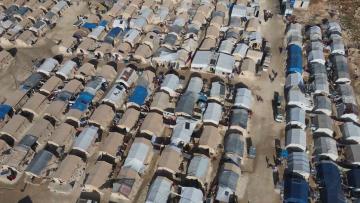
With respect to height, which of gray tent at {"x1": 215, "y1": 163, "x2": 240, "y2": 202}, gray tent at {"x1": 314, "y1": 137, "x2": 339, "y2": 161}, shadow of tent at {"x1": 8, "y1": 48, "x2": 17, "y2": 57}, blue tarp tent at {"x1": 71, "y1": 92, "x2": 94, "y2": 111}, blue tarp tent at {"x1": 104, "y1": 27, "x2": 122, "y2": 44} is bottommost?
gray tent at {"x1": 215, "y1": 163, "x2": 240, "y2": 202}

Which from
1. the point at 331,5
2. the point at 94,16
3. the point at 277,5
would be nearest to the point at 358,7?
the point at 331,5

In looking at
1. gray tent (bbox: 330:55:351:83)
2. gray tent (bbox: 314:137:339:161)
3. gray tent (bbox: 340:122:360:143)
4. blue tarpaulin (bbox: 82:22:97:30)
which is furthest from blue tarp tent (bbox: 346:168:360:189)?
blue tarpaulin (bbox: 82:22:97:30)

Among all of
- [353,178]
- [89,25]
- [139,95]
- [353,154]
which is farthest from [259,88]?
[89,25]

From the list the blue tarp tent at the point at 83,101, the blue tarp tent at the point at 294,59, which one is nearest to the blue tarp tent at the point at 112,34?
the blue tarp tent at the point at 83,101

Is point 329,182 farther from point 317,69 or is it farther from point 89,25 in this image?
point 89,25

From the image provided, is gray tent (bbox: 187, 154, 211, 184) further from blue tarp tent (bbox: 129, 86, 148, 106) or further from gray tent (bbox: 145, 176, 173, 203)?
blue tarp tent (bbox: 129, 86, 148, 106)

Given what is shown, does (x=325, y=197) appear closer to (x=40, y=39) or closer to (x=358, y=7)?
(x=358, y=7)

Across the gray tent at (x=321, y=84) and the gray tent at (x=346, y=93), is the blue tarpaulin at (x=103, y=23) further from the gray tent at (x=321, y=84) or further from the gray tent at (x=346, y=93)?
the gray tent at (x=346, y=93)
